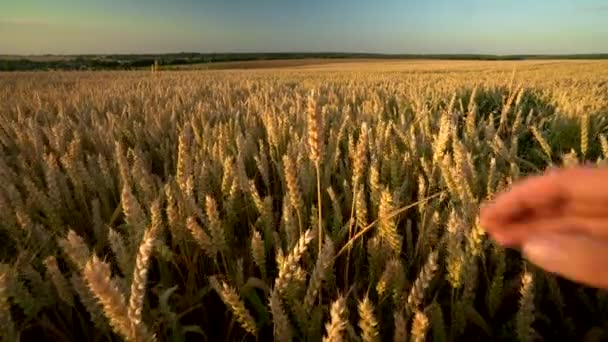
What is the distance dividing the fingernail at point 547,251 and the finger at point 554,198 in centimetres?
Answer: 3

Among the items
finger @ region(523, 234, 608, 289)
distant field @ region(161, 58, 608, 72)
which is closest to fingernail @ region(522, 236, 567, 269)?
finger @ region(523, 234, 608, 289)

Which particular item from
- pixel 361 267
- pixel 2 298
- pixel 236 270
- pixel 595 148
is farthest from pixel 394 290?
pixel 595 148

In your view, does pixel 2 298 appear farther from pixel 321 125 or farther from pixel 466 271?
pixel 466 271

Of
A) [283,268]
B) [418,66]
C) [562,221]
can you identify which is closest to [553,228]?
[562,221]

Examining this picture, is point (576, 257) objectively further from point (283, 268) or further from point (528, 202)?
point (283, 268)

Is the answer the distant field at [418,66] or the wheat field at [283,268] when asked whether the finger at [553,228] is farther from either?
the distant field at [418,66]

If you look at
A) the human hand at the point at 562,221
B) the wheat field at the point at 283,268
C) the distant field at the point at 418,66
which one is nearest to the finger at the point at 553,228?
the human hand at the point at 562,221

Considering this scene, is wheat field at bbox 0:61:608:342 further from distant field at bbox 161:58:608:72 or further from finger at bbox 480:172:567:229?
distant field at bbox 161:58:608:72

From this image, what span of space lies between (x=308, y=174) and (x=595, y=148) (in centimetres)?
180

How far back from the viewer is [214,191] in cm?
141

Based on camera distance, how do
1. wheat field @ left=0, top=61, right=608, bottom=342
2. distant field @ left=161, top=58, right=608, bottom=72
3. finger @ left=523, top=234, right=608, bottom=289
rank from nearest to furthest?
finger @ left=523, top=234, right=608, bottom=289, wheat field @ left=0, top=61, right=608, bottom=342, distant field @ left=161, top=58, right=608, bottom=72

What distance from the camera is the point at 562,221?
0.31 meters

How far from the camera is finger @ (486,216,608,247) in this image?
0.93 ft

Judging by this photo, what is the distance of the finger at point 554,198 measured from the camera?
281 mm
